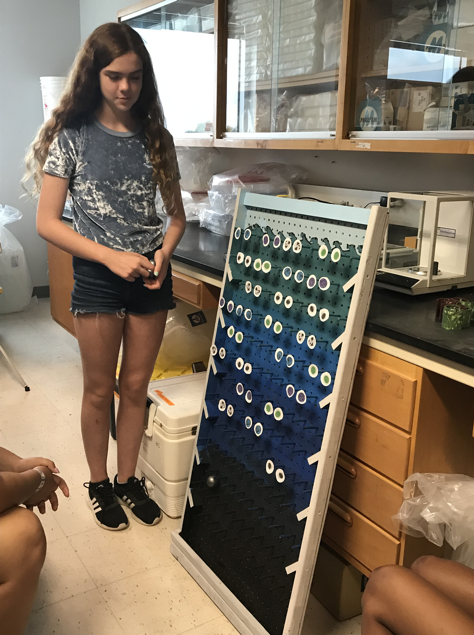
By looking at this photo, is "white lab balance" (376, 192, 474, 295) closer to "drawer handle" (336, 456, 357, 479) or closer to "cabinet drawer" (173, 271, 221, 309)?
"drawer handle" (336, 456, 357, 479)

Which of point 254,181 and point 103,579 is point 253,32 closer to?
point 254,181

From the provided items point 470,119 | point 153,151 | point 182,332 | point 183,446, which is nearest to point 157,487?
point 183,446

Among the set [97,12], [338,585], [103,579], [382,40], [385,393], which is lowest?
[103,579]

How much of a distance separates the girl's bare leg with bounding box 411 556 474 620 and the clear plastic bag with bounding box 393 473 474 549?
144 millimetres

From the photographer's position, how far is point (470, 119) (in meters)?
1.60

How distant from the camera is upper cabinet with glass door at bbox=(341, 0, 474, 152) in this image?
163cm

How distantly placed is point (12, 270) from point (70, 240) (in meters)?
2.82

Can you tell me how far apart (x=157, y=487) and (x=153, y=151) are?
3.71 ft

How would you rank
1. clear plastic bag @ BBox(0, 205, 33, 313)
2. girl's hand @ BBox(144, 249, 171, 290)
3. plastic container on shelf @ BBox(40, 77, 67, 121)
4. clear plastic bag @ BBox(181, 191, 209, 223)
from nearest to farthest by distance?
girl's hand @ BBox(144, 249, 171, 290) < clear plastic bag @ BBox(181, 191, 209, 223) < plastic container on shelf @ BBox(40, 77, 67, 121) < clear plastic bag @ BBox(0, 205, 33, 313)

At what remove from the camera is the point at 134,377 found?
A: 1.94 metres

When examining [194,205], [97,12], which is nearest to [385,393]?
[194,205]

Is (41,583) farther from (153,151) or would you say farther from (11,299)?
(11,299)

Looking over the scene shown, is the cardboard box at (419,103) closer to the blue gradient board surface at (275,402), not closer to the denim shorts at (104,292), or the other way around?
the blue gradient board surface at (275,402)

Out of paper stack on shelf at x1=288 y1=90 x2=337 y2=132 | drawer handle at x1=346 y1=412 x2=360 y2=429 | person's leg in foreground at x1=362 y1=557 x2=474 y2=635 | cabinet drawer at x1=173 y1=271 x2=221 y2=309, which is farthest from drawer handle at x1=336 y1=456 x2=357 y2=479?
paper stack on shelf at x1=288 y1=90 x2=337 y2=132
